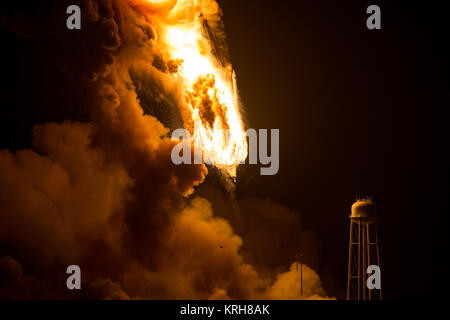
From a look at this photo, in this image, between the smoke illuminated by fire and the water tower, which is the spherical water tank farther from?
the smoke illuminated by fire

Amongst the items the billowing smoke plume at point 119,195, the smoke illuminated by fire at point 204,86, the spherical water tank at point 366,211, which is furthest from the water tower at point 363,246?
the smoke illuminated by fire at point 204,86

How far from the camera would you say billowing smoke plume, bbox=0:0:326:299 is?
28.4 m

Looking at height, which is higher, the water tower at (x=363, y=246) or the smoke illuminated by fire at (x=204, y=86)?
the smoke illuminated by fire at (x=204, y=86)

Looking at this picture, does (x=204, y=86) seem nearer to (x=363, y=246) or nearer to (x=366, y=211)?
(x=366, y=211)

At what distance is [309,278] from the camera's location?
34.0m

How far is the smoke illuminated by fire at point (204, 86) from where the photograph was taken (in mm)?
33531

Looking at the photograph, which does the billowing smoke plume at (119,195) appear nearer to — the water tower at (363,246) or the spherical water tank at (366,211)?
the water tower at (363,246)

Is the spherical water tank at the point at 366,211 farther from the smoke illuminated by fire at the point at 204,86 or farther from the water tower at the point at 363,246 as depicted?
the smoke illuminated by fire at the point at 204,86

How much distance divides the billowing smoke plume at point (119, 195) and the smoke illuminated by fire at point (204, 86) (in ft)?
1.85

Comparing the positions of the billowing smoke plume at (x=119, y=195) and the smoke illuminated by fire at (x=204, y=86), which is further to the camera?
the smoke illuminated by fire at (x=204, y=86)

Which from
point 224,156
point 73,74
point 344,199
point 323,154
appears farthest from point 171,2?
point 344,199

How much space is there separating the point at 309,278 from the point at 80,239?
1329cm

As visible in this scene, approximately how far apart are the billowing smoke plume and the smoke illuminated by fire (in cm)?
56
